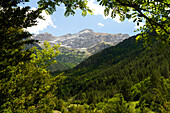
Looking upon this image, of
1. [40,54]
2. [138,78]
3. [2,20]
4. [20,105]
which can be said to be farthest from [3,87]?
[138,78]

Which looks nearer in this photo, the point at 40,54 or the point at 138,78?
the point at 40,54

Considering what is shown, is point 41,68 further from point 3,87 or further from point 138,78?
point 138,78

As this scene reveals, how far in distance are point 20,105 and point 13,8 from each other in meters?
4.81

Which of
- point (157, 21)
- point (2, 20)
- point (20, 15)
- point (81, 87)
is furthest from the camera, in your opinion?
point (81, 87)

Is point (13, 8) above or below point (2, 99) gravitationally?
above

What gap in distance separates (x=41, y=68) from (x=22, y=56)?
420 centimetres

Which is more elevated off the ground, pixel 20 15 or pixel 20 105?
pixel 20 15

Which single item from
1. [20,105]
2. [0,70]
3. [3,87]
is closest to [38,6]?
[0,70]

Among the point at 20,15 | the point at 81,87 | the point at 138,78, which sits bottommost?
the point at 81,87

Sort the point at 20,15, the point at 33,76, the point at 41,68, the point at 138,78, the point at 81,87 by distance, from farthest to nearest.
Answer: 1. the point at 81,87
2. the point at 138,78
3. the point at 41,68
4. the point at 33,76
5. the point at 20,15

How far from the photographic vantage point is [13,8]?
5.37 meters

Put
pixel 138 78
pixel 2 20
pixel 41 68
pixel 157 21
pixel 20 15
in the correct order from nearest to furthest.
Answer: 1. pixel 157 21
2. pixel 2 20
3. pixel 20 15
4. pixel 41 68
5. pixel 138 78

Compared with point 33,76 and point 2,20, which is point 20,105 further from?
point 2,20

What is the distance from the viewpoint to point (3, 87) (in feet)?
17.4
